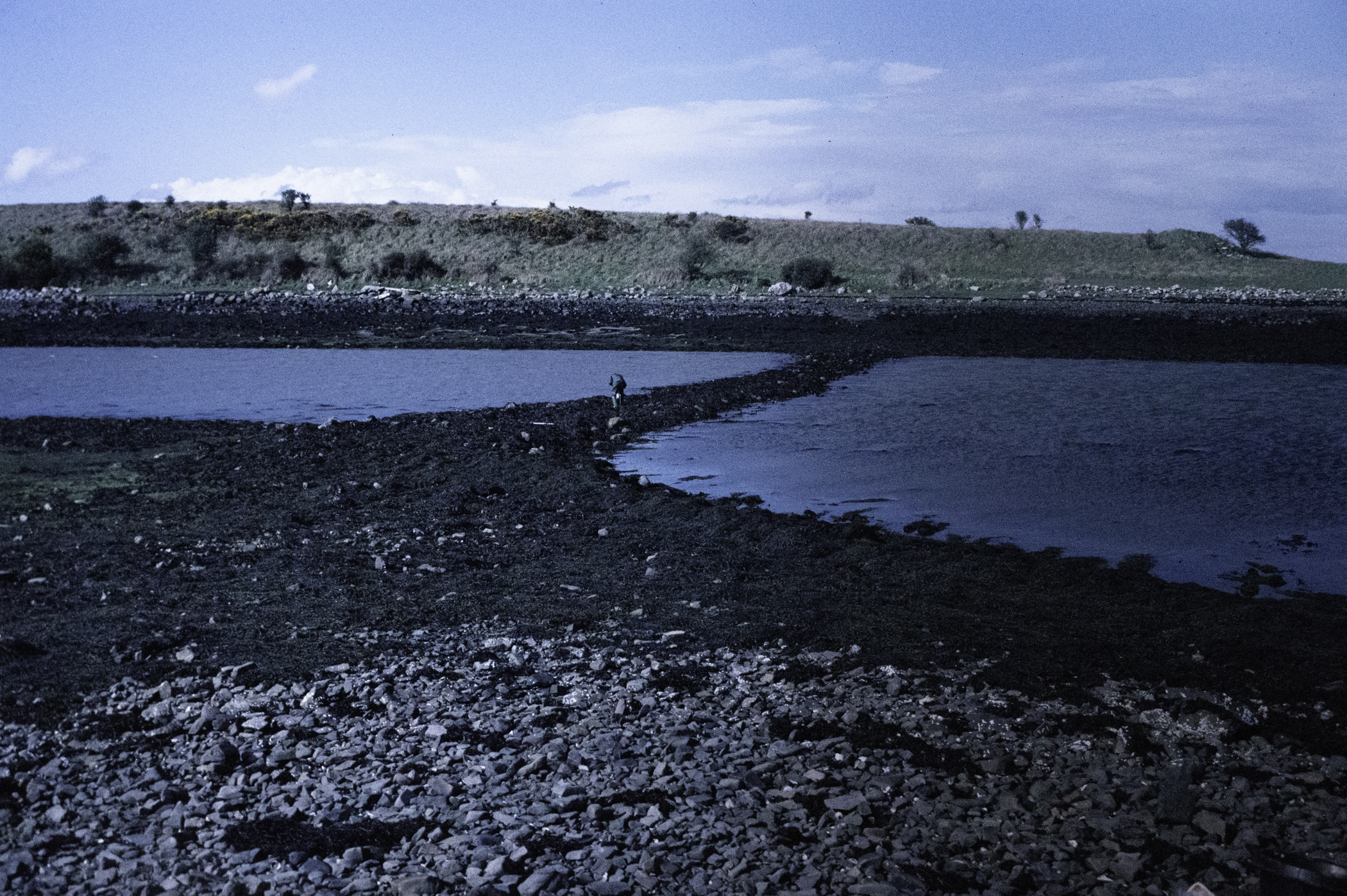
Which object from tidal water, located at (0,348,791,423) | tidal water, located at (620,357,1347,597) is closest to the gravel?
tidal water, located at (620,357,1347,597)

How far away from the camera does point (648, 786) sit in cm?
506

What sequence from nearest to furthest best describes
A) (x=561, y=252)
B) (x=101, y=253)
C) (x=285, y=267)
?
(x=285, y=267)
(x=101, y=253)
(x=561, y=252)

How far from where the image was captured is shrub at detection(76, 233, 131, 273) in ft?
210

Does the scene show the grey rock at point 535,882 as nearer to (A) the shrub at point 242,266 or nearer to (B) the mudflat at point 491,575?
(B) the mudflat at point 491,575

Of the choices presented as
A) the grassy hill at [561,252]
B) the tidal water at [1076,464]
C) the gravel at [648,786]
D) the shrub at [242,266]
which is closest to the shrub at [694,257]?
the grassy hill at [561,252]

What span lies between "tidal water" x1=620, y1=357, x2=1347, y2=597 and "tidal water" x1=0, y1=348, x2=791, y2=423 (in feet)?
16.0

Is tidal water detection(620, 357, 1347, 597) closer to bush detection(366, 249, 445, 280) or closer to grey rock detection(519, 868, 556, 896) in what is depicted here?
grey rock detection(519, 868, 556, 896)

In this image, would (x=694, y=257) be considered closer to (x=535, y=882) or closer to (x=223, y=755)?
(x=223, y=755)

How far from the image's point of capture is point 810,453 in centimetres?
1452

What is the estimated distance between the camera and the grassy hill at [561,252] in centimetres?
6169

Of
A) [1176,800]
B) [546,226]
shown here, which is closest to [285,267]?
[546,226]

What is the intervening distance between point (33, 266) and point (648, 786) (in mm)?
64786

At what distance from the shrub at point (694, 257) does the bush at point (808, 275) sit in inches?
198

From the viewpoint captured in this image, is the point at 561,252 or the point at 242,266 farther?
the point at 561,252
